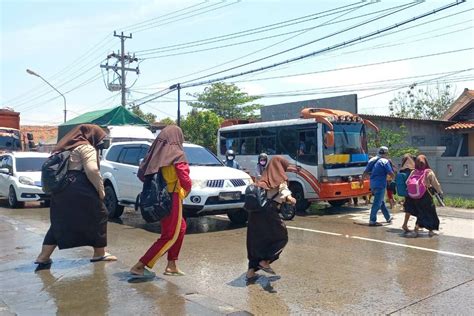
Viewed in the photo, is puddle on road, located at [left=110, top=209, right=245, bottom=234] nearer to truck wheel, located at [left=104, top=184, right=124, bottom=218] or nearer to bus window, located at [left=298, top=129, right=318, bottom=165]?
truck wheel, located at [left=104, top=184, right=124, bottom=218]

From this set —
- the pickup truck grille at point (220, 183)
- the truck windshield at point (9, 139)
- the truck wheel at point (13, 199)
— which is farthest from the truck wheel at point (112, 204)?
Result: the truck windshield at point (9, 139)

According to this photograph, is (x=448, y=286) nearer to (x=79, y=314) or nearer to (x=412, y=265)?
(x=412, y=265)

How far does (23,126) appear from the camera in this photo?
69000 millimetres

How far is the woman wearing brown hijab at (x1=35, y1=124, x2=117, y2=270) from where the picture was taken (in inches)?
245

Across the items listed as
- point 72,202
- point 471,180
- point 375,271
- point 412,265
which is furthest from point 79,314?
point 471,180

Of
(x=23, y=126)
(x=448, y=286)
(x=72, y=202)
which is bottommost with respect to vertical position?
(x=448, y=286)

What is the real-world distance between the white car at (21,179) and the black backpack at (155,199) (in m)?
8.55

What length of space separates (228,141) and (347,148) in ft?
14.9

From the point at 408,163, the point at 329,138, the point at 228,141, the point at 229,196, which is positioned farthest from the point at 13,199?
the point at 408,163

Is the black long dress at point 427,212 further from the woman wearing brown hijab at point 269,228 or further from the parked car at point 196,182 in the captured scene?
the woman wearing brown hijab at point 269,228

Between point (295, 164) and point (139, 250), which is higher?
point (295, 164)

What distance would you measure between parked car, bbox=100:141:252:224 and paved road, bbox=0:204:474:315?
0.54 metres

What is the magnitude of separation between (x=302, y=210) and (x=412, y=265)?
636cm

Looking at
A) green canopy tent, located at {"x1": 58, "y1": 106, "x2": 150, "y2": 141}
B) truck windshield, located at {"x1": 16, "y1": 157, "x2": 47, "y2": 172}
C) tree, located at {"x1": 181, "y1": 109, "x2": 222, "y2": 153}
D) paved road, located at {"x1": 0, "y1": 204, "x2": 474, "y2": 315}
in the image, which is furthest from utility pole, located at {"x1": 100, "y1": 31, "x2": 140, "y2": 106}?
paved road, located at {"x1": 0, "y1": 204, "x2": 474, "y2": 315}
